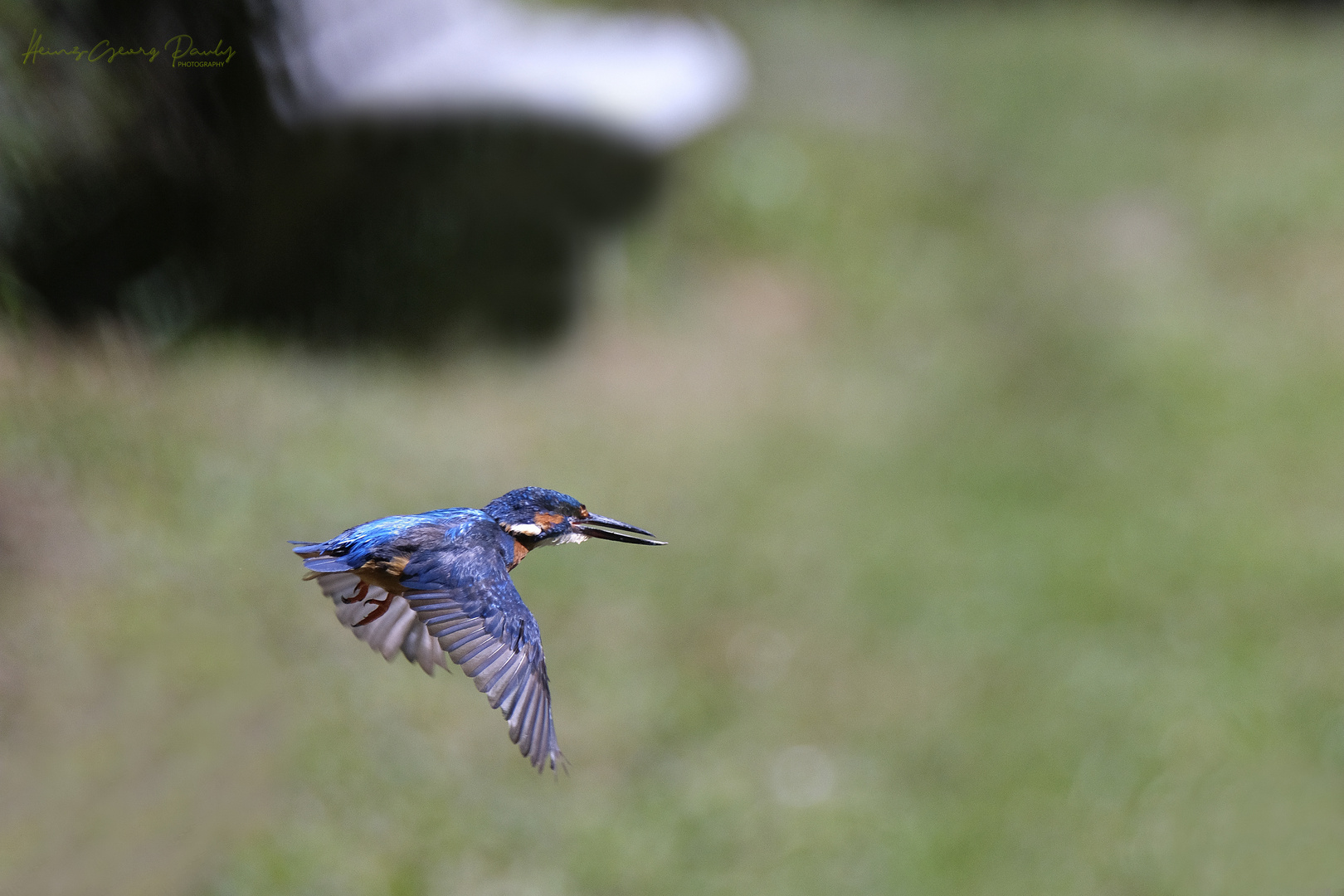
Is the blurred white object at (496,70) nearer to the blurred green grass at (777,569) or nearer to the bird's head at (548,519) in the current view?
the blurred green grass at (777,569)

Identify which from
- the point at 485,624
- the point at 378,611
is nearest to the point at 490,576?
the point at 485,624

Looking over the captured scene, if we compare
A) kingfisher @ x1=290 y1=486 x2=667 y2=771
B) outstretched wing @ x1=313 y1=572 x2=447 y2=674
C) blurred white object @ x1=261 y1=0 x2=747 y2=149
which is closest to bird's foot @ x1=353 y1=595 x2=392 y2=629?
outstretched wing @ x1=313 y1=572 x2=447 y2=674

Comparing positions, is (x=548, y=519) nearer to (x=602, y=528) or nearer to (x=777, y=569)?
(x=602, y=528)

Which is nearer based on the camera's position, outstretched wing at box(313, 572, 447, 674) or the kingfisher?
the kingfisher

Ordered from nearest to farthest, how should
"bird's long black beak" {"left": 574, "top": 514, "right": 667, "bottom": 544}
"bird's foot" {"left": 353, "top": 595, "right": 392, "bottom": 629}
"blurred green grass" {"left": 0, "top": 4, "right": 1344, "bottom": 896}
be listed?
"bird's long black beak" {"left": 574, "top": 514, "right": 667, "bottom": 544}, "bird's foot" {"left": 353, "top": 595, "right": 392, "bottom": 629}, "blurred green grass" {"left": 0, "top": 4, "right": 1344, "bottom": 896}

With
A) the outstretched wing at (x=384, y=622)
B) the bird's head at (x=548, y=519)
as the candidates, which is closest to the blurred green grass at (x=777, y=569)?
the outstretched wing at (x=384, y=622)

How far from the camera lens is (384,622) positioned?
152 centimetres

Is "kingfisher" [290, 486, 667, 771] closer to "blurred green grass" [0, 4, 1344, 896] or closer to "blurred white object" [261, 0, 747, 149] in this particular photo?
"blurred green grass" [0, 4, 1344, 896]

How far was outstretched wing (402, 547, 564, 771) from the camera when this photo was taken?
1222mm

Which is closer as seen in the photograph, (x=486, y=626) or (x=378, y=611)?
(x=486, y=626)

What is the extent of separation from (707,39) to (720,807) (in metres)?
4.06

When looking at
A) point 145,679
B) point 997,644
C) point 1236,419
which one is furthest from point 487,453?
point 1236,419

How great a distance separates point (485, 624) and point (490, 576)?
47 millimetres

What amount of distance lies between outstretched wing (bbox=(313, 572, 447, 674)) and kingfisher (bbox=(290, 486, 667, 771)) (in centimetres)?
17
